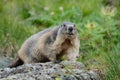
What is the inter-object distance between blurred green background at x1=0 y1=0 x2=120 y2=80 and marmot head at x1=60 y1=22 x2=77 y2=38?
0.57 metres

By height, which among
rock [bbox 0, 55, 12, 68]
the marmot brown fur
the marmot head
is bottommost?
rock [bbox 0, 55, 12, 68]

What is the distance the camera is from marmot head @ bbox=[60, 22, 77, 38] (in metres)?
8.19

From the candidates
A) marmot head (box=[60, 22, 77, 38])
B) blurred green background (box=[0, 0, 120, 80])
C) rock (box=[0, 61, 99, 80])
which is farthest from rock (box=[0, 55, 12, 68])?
rock (box=[0, 61, 99, 80])

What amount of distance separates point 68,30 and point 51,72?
106 centimetres

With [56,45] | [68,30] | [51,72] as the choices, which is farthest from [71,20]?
[51,72]

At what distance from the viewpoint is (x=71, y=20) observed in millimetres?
12992

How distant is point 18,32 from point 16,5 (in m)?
2.76

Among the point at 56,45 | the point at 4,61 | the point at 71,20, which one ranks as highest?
the point at 71,20

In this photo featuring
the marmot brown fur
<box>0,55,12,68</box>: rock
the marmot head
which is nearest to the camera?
the marmot head

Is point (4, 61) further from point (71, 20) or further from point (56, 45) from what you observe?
point (71, 20)

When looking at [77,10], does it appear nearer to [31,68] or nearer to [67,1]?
[67,1]

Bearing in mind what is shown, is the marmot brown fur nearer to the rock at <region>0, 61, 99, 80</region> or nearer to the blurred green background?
the blurred green background

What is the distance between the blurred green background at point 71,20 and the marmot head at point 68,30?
569 millimetres

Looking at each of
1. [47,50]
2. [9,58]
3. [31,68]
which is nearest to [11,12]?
[9,58]
